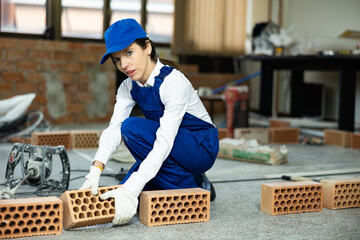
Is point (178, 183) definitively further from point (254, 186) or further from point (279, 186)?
point (254, 186)

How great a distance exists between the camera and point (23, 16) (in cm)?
559

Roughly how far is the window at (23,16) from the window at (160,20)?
1.37 metres

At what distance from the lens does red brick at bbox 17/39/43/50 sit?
5.04 m

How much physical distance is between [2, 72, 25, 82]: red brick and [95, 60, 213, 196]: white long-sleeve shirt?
3237 mm

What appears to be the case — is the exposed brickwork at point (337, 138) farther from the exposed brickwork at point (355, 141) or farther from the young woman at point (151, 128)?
the young woman at point (151, 128)

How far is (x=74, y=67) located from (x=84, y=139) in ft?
5.73

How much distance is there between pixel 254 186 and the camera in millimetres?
2697

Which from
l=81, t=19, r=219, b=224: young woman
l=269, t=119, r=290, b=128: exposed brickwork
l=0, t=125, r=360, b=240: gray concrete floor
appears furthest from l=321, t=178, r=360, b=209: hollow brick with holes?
l=269, t=119, r=290, b=128: exposed brickwork

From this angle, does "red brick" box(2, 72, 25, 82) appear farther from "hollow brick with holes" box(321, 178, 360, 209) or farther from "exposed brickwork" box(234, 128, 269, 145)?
"hollow brick with holes" box(321, 178, 360, 209)

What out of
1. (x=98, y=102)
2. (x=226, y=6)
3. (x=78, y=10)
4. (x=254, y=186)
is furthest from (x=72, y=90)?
(x=254, y=186)

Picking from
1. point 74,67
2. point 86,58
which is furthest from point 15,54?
point 86,58

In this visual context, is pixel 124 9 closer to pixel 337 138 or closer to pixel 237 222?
pixel 337 138

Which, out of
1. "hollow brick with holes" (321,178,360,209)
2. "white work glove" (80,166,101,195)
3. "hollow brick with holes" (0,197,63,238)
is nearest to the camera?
"hollow brick with holes" (0,197,63,238)

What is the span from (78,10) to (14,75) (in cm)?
129
